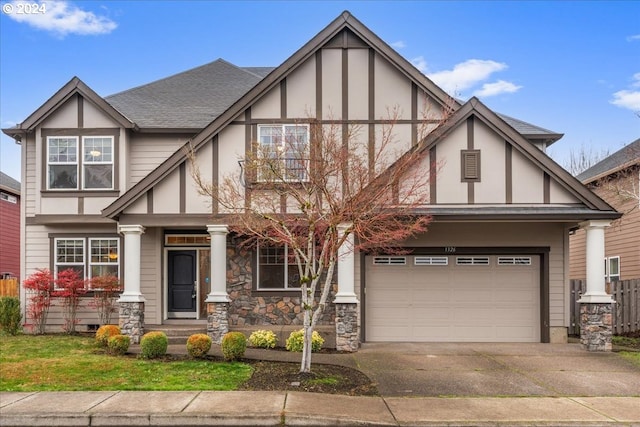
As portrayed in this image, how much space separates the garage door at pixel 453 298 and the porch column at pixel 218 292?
3702 millimetres

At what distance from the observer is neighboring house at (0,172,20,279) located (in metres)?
25.5

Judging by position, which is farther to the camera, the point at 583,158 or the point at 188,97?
the point at 583,158

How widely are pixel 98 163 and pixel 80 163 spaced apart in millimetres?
501

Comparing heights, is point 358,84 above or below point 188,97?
below

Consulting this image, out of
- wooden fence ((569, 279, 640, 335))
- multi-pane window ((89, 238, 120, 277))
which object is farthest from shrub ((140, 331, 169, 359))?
wooden fence ((569, 279, 640, 335))

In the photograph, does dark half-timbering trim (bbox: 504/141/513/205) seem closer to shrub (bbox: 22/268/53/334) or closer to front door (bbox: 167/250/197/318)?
front door (bbox: 167/250/197/318)

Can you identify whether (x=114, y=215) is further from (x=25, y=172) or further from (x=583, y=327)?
(x=583, y=327)

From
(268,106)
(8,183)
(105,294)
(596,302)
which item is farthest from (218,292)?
(8,183)

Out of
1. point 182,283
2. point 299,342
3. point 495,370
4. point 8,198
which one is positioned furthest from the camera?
point 8,198

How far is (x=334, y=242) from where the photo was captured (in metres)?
10.1

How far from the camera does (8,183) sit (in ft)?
87.0

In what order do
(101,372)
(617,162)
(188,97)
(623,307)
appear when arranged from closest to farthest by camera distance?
(101,372), (623,307), (188,97), (617,162)

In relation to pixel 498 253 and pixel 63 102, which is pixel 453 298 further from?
pixel 63 102

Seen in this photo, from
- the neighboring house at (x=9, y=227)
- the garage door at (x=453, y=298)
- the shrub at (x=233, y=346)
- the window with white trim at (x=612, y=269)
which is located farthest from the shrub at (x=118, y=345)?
the window with white trim at (x=612, y=269)
